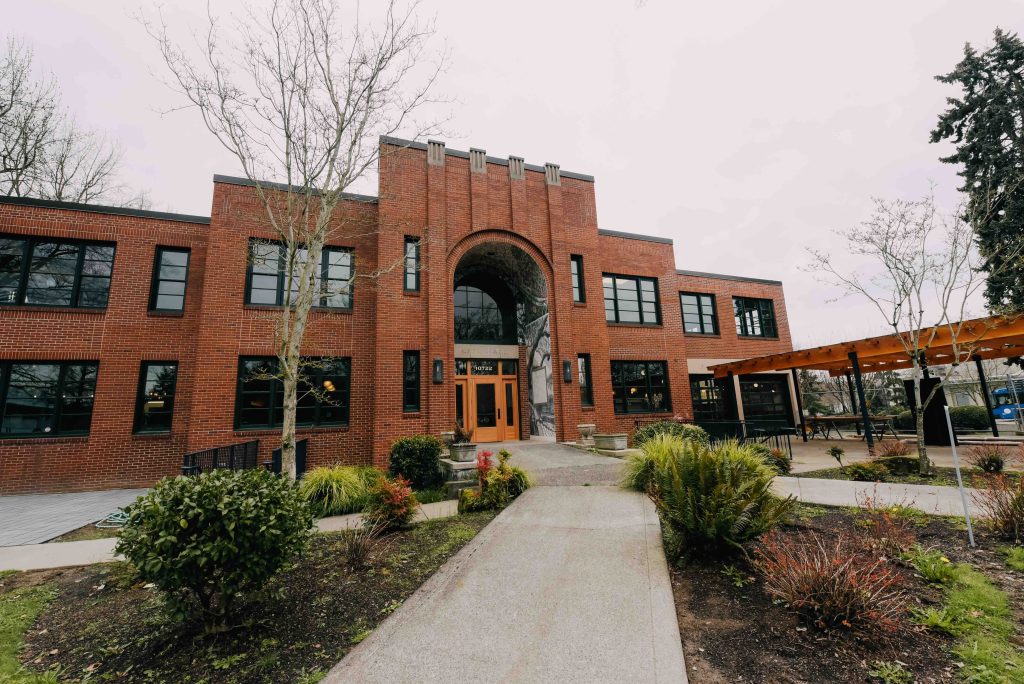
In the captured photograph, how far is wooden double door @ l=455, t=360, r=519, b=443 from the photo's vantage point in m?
14.8

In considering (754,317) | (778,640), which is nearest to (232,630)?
(778,640)

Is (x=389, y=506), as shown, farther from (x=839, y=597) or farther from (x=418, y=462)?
(x=839, y=597)

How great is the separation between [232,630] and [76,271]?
44.6ft

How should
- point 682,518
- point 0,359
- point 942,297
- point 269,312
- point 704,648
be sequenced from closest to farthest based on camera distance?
1. point 704,648
2. point 682,518
3. point 942,297
4. point 0,359
5. point 269,312

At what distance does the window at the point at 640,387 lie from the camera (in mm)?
15453

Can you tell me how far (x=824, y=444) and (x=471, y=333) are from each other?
1359 cm

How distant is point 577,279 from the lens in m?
15.4

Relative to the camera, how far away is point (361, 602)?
3895 millimetres

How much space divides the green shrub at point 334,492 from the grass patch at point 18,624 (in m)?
3.19

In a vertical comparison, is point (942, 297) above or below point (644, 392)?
above

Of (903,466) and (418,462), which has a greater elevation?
(418,462)

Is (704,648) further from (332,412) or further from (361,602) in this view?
(332,412)

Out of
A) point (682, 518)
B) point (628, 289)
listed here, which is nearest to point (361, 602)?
point (682, 518)

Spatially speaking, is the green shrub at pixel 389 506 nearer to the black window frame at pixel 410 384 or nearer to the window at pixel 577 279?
the black window frame at pixel 410 384
